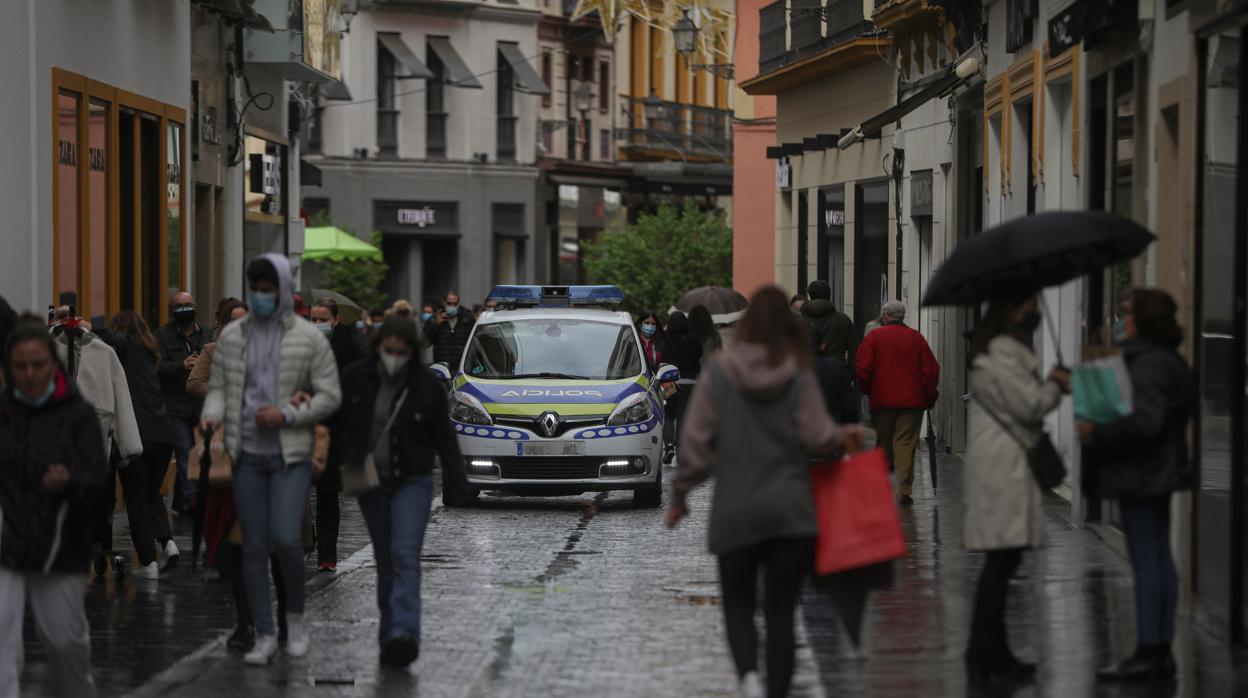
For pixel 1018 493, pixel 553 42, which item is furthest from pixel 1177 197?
pixel 553 42

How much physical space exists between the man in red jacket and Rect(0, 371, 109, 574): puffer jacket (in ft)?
36.8

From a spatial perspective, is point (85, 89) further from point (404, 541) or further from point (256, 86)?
point (256, 86)

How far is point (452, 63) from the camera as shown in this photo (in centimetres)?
6197

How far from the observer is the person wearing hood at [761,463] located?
28.7 ft

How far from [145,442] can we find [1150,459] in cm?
750

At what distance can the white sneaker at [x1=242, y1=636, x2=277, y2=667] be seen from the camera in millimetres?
10938

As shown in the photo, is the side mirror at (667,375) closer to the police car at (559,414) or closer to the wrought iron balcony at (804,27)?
the police car at (559,414)

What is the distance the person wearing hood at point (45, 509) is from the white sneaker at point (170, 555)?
6289 mm

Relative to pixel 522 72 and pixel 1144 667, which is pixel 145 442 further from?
pixel 522 72

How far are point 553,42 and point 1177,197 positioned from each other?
179 ft

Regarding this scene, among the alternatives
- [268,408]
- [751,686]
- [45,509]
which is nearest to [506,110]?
[268,408]

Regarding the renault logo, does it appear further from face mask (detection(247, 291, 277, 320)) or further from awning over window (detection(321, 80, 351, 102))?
awning over window (detection(321, 80, 351, 102))

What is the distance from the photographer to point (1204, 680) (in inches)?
398

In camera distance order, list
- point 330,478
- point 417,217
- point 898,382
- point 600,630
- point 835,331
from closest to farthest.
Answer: point 600,630 < point 330,478 < point 898,382 < point 835,331 < point 417,217
